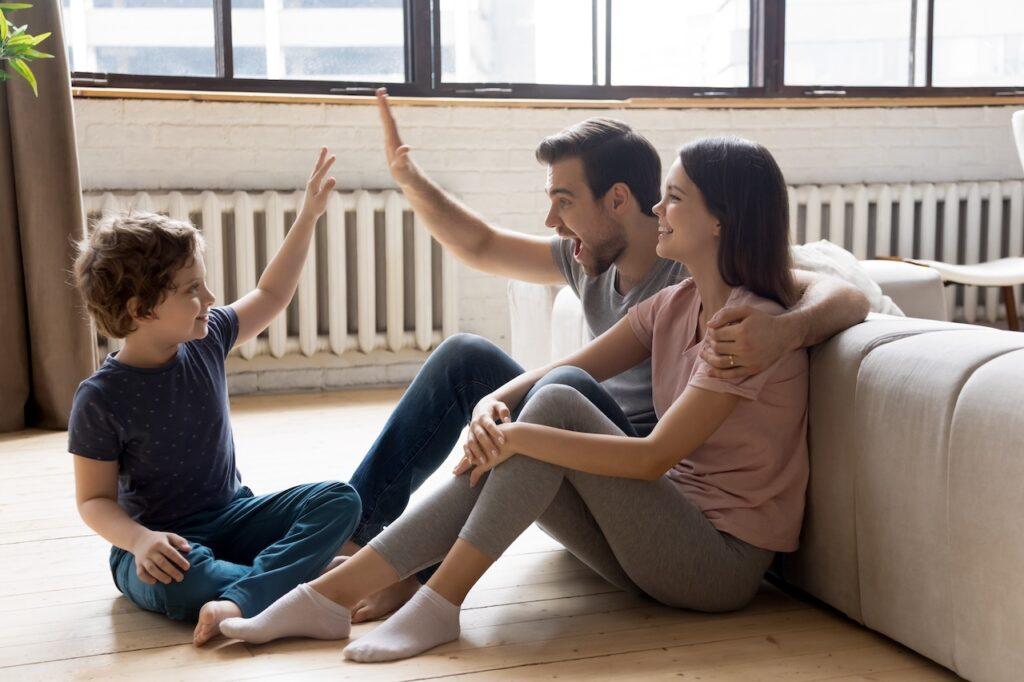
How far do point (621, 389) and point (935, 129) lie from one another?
117 inches

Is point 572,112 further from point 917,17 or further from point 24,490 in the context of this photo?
point 24,490

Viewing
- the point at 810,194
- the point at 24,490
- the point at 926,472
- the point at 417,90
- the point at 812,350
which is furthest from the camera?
the point at 810,194

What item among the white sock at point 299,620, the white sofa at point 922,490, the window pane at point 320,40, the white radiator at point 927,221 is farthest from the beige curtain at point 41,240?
the white radiator at point 927,221

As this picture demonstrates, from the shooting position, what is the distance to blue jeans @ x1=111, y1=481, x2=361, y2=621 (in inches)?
65.7

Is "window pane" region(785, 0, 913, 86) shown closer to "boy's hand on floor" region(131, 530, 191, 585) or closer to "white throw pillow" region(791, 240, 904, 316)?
"white throw pillow" region(791, 240, 904, 316)

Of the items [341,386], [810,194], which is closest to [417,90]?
[341,386]

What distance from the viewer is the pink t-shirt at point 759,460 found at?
64.0 inches

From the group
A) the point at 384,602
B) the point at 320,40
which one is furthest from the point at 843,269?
the point at 320,40

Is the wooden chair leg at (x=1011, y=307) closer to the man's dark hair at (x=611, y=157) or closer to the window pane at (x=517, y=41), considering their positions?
the window pane at (x=517, y=41)

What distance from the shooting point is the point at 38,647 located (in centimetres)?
162

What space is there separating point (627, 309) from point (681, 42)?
2.56 metres

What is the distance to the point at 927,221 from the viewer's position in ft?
14.1

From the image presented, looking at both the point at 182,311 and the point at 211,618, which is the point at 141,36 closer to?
the point at 182,311

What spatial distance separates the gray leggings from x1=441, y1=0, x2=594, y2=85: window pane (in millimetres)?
2619
